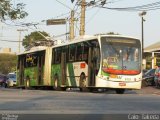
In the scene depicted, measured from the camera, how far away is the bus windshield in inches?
1162

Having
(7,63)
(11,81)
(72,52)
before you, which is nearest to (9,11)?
(72,52)

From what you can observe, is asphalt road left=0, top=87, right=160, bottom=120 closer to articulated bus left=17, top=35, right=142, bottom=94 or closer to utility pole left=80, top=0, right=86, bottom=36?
articulated bus left=17, top=35, right=142, bottom=94

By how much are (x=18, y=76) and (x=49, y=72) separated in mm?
8731

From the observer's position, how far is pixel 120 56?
29.6 meters

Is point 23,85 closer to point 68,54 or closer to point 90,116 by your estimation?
point 68,54

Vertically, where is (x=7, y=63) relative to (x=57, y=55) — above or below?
above

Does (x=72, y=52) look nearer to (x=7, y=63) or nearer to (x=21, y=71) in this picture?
(x=21, y=71)

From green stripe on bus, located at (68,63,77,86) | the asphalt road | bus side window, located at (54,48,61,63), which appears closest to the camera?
the asphalt road

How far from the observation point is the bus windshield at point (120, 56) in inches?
1162

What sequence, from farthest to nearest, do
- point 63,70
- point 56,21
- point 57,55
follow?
point 56,21, point 57,55, point 63,70

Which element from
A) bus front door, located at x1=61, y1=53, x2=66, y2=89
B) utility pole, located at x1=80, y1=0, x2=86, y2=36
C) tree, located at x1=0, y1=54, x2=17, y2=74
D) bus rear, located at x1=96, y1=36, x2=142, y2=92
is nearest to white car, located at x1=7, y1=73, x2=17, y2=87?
utility pole, located at x1=80, y1=0, x2=86, y2=36

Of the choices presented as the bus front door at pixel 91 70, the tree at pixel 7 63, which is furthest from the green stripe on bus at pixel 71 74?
the tree at pixel 7 63

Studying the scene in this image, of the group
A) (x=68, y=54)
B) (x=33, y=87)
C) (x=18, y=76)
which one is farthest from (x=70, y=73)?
(x=18, y=76)

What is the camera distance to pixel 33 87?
4338cm
